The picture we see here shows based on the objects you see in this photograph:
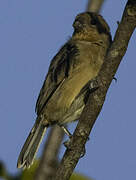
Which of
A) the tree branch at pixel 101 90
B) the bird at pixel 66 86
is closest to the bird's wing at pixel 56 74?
the bird at pixel 66 86

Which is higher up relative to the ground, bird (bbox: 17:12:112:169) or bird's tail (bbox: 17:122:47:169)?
bird (bbox: 17:12:112:169)

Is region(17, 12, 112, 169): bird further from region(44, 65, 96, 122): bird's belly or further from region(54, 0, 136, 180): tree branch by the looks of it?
region(54, 0, 136, 180): tree branch

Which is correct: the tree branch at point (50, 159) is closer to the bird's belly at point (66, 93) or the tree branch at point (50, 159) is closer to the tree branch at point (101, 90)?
the tree branch at point (101, 90)

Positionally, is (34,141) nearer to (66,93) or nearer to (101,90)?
(66,93)

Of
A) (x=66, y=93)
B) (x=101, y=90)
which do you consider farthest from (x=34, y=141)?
(x=101, y=90)

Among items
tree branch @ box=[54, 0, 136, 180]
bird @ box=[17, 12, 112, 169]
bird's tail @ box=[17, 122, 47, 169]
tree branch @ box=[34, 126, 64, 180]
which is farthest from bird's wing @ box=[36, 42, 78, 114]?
tree branch @ box=[54, 0, 136, 180]

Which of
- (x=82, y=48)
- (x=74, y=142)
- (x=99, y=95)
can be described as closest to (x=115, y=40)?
(x=99, y=95)
